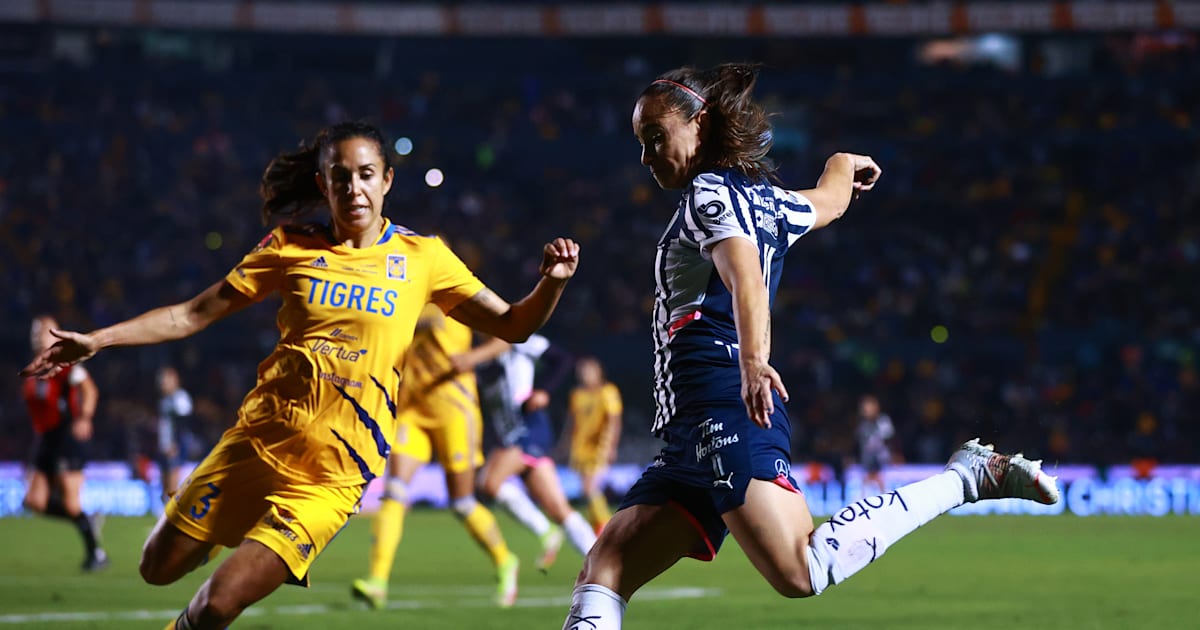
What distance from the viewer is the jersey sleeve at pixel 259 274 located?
5.69 meters

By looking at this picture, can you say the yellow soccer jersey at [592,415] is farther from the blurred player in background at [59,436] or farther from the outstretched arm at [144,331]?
the outstretched arm at [144,331]

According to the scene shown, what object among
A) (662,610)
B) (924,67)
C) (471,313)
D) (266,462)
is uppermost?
(924,67)

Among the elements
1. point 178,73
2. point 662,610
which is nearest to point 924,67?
point 178,73

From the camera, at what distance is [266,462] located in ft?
18.2

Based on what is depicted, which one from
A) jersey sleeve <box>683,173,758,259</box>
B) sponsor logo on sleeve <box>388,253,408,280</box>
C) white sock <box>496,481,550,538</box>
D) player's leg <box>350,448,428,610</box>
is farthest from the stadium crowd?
jersey sleeve <box>683,173,758,259</box>

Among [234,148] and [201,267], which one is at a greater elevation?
[234,148]

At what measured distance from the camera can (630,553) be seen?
5.09m

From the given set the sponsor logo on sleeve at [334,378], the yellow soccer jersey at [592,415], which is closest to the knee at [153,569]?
the sponsor logo on sleeve at [334,378]

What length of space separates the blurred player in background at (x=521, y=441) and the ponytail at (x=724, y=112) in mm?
7945

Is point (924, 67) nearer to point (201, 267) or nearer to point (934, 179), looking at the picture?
point (934, 179)

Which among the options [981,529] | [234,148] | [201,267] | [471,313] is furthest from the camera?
[234,148]

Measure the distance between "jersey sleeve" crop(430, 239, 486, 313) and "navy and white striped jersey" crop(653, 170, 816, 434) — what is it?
3.72 ft

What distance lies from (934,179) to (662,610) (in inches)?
1243

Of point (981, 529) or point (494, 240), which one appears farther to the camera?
point (494, 240)
